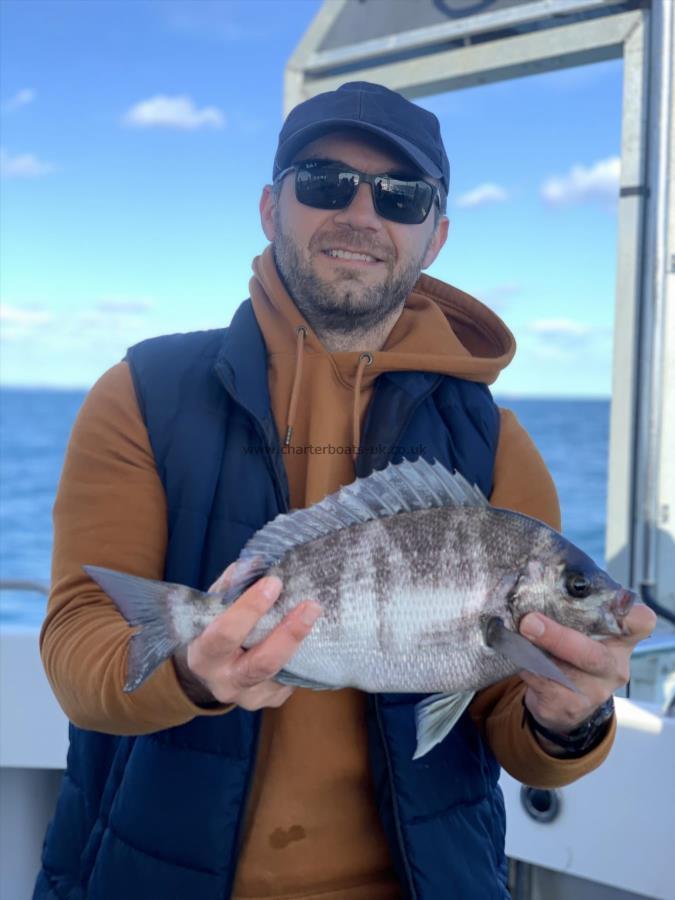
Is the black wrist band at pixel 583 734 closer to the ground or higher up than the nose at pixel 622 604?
closer to the ground

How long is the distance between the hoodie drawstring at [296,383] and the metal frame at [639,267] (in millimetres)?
1810

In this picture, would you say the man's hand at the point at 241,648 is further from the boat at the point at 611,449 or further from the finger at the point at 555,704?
the boat at the point at 611,449

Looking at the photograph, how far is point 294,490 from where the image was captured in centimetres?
187

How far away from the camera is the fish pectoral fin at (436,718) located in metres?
1.62

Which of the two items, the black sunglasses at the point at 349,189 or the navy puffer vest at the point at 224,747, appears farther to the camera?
the black sunglasses at the point at 349,189

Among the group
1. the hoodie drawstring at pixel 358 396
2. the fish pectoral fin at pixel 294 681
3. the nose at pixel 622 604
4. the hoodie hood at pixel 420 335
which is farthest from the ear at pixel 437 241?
the fish pectoral fin at pixel 294 681

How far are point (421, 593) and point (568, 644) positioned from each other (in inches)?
10.5

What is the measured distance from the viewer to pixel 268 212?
2.15 m

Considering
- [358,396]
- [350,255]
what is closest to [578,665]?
[358,396]

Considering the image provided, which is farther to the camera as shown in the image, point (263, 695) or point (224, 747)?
point (224, 747)

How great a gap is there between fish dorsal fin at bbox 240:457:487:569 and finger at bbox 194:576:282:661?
201mm

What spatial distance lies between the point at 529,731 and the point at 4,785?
2070 mm

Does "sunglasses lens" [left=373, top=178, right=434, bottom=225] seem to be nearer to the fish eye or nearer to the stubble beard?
the stubble beard

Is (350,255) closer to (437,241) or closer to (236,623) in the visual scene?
(437,241)
